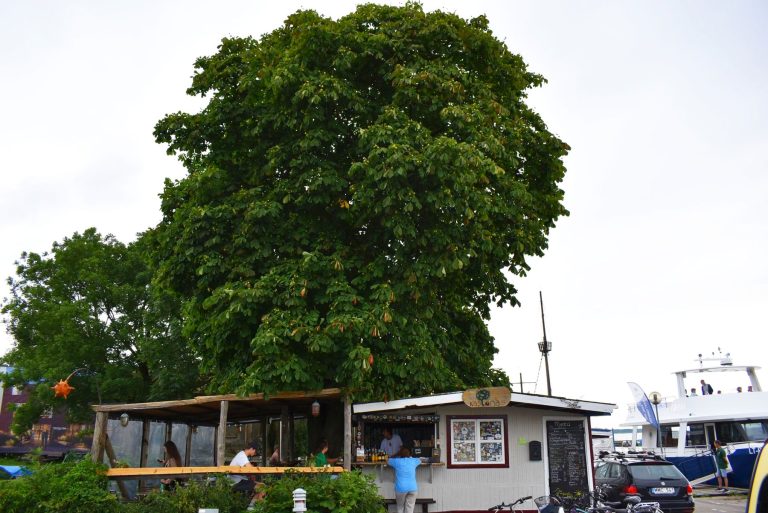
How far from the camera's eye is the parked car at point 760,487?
15.8 feet

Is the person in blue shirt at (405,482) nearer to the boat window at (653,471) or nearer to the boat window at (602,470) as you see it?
the boat window at (653,471)

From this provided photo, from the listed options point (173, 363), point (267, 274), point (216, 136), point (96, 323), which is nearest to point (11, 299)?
point (96, 323)

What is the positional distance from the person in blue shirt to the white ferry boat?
48.8 feet

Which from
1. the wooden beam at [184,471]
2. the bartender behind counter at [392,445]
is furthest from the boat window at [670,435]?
the wooden beam at [184,471]

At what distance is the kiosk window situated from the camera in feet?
55.1

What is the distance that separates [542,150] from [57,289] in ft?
91.8

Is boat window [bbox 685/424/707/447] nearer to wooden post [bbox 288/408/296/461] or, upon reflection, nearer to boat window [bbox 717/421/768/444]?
boat window [bbox 717/421/768/444]

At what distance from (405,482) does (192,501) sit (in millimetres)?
4526

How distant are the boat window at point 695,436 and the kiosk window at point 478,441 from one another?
16860mm

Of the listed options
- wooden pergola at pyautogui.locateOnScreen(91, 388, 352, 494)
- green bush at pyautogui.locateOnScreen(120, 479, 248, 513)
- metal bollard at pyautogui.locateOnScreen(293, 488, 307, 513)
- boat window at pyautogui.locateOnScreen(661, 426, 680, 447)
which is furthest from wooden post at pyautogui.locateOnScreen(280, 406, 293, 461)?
boat window at pyautogui.locateOnScreen(661, 426, 680, 447)

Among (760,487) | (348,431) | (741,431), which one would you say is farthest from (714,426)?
(760,487)

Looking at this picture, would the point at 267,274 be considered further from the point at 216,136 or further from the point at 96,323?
the point at 96,323

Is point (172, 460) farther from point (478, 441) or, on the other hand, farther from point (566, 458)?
point (566, 458)

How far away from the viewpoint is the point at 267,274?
54.1ft
